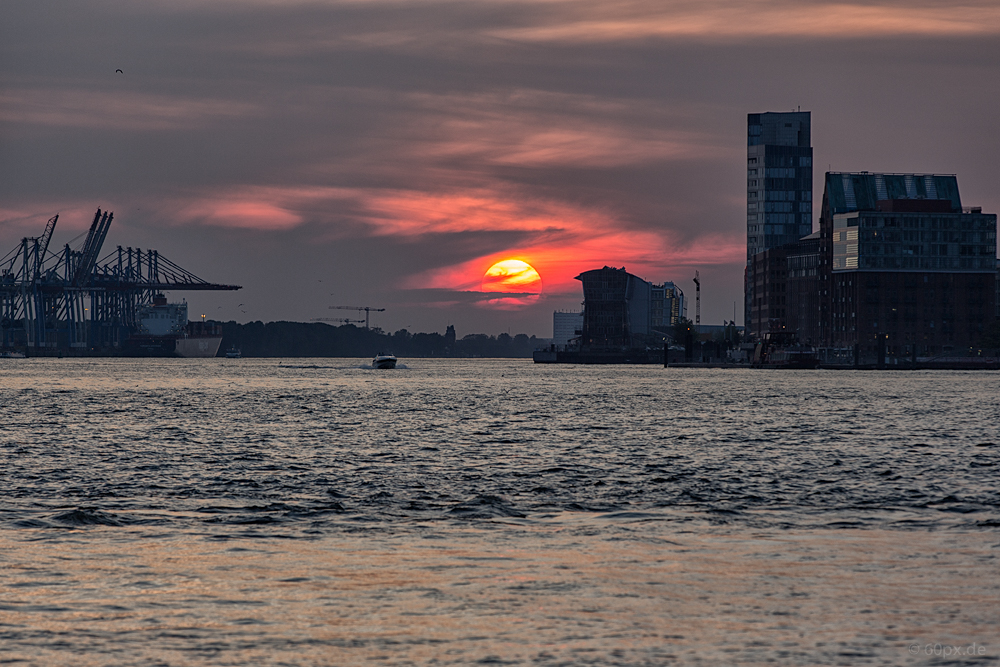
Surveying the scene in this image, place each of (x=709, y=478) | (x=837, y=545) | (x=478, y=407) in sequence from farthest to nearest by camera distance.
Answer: (x=478, y=407) < (x=709, y=478) < (x=837, y=545)

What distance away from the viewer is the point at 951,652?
41.4ft

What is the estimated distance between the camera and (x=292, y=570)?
1802 cm

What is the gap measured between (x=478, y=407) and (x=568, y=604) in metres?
68.0

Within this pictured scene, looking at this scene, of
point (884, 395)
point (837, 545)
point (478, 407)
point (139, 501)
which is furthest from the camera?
point (884, 395)

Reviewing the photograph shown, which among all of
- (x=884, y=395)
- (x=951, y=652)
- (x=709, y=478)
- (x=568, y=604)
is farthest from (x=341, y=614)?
(x=884, y=395)

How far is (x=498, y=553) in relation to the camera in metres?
19.9

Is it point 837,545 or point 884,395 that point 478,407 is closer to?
point 884,395

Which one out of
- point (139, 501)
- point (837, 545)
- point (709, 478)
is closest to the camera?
point (837, 545)

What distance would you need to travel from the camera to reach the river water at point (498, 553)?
43.4 ft

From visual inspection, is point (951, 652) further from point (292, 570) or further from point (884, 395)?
point (884, 395)

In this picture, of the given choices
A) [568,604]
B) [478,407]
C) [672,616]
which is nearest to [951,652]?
[672,616]

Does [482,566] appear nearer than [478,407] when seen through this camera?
Yes

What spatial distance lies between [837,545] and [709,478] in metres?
12.9

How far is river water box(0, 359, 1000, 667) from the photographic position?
13219 mm
